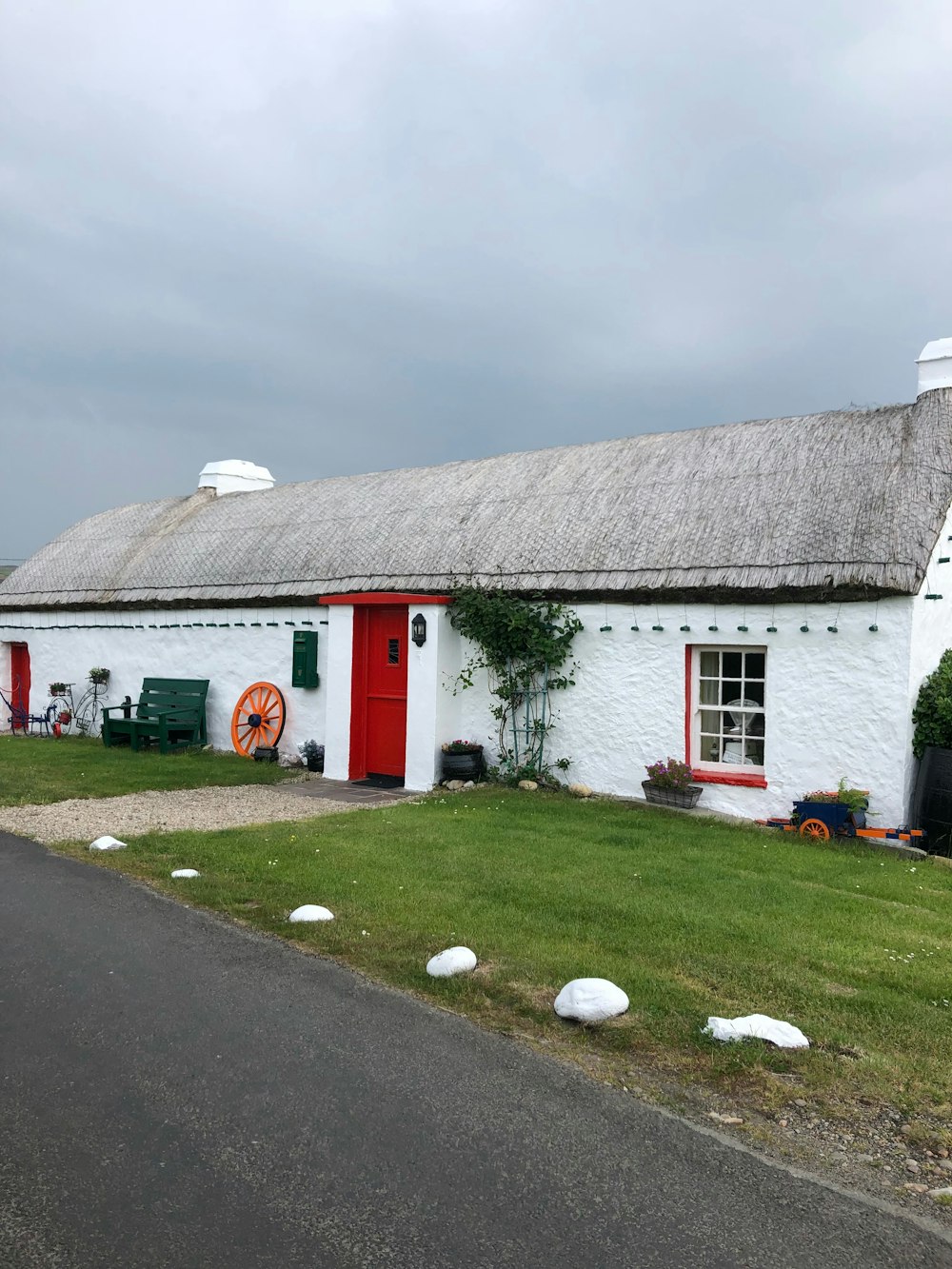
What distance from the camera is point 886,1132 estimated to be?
379 cm

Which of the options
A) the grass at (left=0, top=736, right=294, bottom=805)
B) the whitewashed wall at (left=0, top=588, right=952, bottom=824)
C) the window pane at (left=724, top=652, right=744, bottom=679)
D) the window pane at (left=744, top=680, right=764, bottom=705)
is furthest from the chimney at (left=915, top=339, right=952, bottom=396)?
the grass at (left=0, top=736, right=294, bottom=805)

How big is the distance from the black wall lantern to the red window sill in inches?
152

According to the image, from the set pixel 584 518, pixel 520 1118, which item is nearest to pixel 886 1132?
pixel 520 1118

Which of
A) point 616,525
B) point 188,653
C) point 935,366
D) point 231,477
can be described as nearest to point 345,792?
point 616,525

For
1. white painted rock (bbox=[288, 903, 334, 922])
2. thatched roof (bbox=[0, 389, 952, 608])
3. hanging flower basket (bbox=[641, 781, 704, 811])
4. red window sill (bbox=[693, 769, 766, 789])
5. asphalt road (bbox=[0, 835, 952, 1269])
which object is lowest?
asphalt road (bbox=[0, 835, 952, 1269])

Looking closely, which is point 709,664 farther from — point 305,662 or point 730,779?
point 305,662

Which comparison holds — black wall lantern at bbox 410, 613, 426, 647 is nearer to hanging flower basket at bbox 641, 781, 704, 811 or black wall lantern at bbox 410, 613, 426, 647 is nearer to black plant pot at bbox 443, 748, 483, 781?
black plant pot at bbox 443, 748, 483, 781

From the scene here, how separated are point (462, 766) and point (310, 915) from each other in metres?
6.21

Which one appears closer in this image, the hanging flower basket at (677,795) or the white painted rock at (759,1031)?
the white painted rock at (759,1031)

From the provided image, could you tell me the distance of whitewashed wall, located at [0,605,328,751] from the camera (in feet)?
49.5

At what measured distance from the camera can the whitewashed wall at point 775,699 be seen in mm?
9898

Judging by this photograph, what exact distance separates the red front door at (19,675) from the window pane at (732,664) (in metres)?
15.8

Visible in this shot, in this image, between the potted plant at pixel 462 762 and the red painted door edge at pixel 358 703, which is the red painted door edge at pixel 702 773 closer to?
the potted plant at pixel 462 762

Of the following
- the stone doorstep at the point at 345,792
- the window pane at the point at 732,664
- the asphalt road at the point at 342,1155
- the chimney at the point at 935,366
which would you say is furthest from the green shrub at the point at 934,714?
the asphalt road at the point at 342,1155
